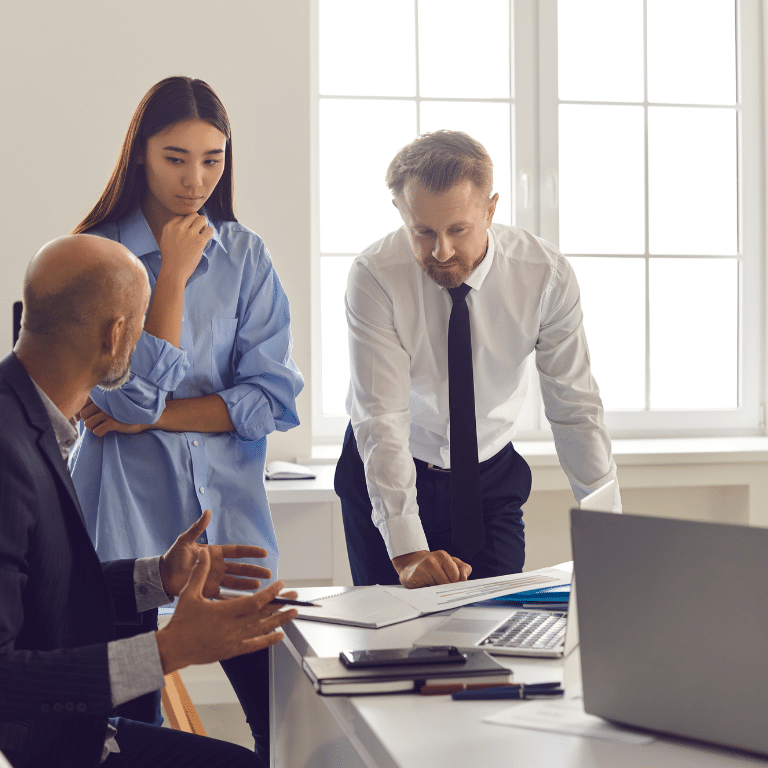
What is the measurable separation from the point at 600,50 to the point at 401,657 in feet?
9.90

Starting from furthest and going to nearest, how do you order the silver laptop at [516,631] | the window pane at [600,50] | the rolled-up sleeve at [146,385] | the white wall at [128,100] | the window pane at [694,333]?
the window pane at [694,333], the window pane at [600,50], the white wall at [128,100], the rolled-up sleeve at [146,385], the silver laptop at [516,631]

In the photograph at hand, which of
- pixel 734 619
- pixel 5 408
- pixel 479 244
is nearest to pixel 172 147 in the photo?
pixel 479 244

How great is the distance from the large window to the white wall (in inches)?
13.3

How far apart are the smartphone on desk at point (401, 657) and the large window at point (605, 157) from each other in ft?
7.54

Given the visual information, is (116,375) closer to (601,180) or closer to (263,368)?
(263,368)

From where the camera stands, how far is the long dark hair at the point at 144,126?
1697 millimetres

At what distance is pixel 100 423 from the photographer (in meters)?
1.64

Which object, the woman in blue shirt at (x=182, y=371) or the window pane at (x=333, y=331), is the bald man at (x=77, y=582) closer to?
the woman in blue shirt at (x=182, y=371)

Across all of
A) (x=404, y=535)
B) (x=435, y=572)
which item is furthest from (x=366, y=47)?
(x=435, y=572)

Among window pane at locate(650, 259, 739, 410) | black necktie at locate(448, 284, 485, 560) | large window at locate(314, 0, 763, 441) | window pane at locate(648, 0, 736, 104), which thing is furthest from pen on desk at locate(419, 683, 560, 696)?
window pane at locate(648, 0, 736, 104)

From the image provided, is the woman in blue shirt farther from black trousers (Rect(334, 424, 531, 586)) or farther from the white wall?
the white wall

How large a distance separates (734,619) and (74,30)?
2.82m

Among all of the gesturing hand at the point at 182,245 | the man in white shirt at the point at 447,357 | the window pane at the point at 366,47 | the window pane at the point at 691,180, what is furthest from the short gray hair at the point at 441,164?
the window pane at the point at 691,180

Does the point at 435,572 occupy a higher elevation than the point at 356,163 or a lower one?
lower
